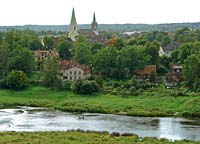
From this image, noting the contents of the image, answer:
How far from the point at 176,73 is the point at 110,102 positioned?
17.5 meters

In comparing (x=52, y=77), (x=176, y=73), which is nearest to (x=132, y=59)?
(x=176, y=73)

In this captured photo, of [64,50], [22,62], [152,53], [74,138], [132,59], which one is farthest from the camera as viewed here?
[64,50]

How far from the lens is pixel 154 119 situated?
148ft

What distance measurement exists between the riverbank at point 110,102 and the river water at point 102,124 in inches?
79.7

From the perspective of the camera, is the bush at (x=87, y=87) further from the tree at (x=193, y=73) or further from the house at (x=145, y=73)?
the house at (x=145, y=73)

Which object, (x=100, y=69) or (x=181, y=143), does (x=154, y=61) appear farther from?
(x=181, y=143)

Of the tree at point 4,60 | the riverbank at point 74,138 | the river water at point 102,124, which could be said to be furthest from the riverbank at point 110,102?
the riverbank at point 74,138

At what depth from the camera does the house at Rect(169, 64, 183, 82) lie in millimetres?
64756

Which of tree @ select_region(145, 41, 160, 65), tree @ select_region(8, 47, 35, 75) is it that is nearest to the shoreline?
tree @ select_region(8, 47, 35, 75)

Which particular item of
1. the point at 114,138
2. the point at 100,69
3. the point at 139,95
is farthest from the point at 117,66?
the point at 114,138

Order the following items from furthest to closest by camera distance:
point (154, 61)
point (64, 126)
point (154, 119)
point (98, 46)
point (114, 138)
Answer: point (98, 46), point (154, 61), point (154, 119), point (64, 126), point (114, 138)

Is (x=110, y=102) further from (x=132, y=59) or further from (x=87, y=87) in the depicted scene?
(x=132, y=59)

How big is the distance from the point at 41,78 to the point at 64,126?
22.8 m

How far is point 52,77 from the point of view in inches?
2377
